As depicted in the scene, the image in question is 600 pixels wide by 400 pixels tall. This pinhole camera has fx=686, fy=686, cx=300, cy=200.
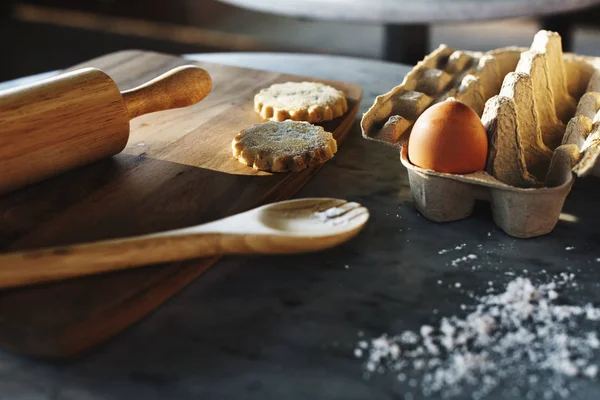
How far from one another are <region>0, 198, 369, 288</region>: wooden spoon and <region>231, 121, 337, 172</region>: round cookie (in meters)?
0.18

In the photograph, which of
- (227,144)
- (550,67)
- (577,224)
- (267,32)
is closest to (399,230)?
(577,224)

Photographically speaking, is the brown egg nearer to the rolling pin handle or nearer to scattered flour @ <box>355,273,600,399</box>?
scattered flour @ <box>355,273,600,399</box>

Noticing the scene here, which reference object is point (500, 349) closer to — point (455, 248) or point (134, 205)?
point (455, 248)

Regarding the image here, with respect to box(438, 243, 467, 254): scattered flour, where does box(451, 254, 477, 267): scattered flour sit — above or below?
below

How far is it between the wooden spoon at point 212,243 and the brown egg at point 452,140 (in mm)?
137

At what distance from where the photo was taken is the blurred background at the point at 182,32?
4574 millimetres

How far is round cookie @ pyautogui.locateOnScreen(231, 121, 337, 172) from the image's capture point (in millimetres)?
1203

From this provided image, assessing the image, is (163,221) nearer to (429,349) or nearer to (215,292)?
(215,292)

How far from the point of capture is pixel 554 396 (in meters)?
0.76

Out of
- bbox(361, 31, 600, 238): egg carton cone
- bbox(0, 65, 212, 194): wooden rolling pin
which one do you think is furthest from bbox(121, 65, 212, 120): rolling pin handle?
bbox(361, 31, 600, 238): egg carton cone

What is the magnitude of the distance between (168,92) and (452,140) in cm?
56

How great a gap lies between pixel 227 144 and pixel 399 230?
0.40m

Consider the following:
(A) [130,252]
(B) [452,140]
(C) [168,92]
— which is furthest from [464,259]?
(C) [168,92]

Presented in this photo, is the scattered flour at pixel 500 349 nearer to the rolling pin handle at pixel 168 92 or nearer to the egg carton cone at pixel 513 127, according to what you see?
the egg carton cone at pixel 513 127
